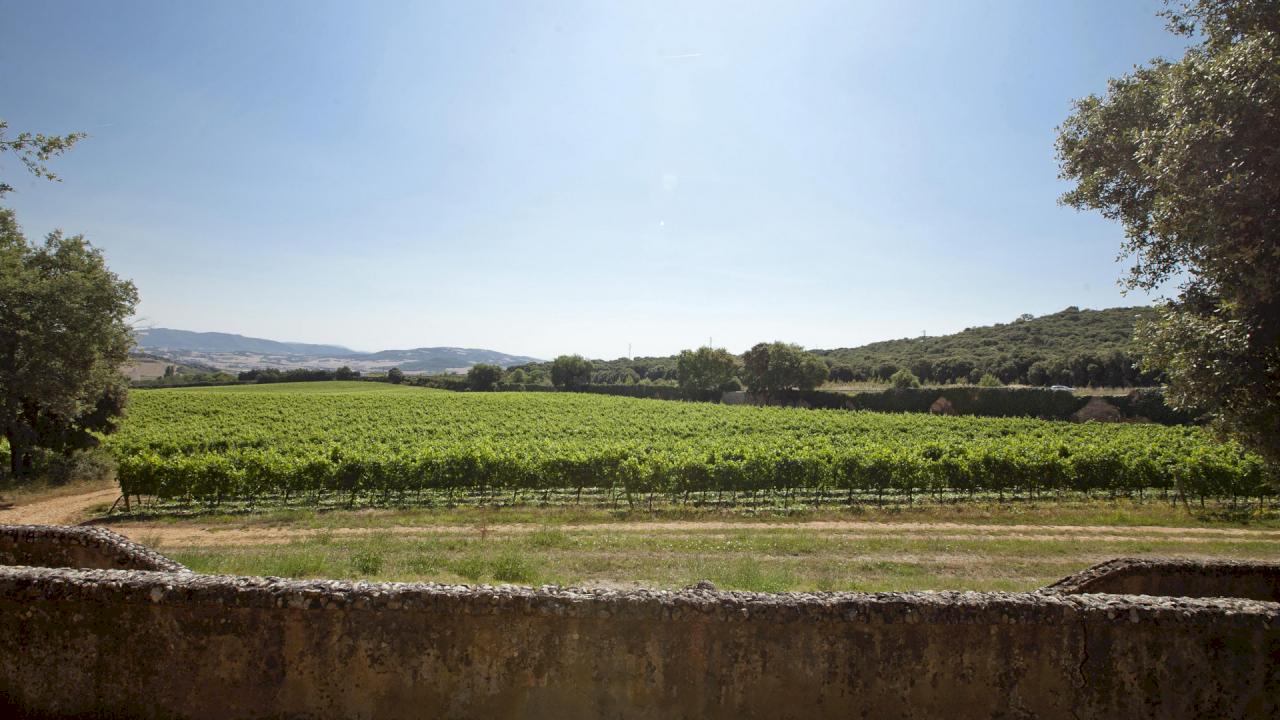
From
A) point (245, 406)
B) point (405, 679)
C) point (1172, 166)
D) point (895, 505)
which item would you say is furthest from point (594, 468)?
point (245, 406)

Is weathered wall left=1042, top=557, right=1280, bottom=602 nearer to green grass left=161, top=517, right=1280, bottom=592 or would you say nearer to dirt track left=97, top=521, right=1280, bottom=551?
green grass left=161, top=517, right=1280, bottom=592

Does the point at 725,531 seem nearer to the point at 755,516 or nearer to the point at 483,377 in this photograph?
the point at 755,516

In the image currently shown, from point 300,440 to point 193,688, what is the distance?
33760mm

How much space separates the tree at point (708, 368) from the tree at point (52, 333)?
71153 mm

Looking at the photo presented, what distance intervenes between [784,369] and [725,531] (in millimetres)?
59625

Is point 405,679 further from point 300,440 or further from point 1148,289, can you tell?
point 300,440

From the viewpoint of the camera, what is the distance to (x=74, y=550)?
8664mm

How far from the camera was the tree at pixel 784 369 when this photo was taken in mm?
75688

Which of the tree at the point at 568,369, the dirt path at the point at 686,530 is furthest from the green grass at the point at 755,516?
the tree at the point at 568,369

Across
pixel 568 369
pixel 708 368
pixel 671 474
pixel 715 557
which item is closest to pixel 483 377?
pixel 568 369

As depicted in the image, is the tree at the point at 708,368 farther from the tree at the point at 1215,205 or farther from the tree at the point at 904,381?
the tree at the point at 1215,205

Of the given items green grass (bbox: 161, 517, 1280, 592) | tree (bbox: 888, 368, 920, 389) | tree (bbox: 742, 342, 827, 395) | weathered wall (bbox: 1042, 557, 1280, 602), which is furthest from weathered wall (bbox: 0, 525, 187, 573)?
tree (bbox: 742, 342, 827, 395)

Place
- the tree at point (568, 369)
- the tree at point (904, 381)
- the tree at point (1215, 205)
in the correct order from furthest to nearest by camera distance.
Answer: the tree at point (568, 369) < the tree at point (904, 381) < the tree at point (1215, 205)

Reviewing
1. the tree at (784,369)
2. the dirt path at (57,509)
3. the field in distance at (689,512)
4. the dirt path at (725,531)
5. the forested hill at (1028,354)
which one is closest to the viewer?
the field in distance at (689,512)
